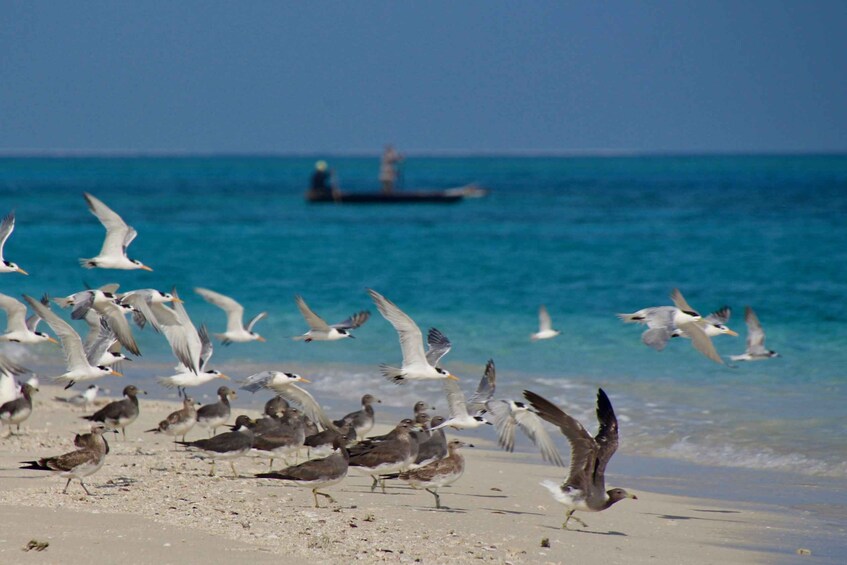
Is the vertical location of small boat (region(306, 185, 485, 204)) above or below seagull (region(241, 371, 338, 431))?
above

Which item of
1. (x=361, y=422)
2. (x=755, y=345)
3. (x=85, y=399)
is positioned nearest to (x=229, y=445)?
(x=361, y=422)

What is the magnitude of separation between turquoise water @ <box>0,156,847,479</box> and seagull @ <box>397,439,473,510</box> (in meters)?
3.58

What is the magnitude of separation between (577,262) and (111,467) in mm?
27047

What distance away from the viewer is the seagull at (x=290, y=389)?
510 inches

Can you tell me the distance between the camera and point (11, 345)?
20.4m

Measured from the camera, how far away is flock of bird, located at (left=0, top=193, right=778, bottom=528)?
31.8 feet

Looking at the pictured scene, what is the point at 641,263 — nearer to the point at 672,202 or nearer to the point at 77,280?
the point at 77,280

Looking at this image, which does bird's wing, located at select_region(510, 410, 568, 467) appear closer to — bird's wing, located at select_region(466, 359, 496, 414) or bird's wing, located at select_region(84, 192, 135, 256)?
bird's wing, located at select_region(466, 359, 496, 414)

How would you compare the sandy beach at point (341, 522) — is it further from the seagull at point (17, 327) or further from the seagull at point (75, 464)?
the seagull at point (17, 327)

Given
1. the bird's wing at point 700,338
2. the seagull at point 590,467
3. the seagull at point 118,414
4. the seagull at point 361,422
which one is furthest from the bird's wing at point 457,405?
the seagull at point 118,414

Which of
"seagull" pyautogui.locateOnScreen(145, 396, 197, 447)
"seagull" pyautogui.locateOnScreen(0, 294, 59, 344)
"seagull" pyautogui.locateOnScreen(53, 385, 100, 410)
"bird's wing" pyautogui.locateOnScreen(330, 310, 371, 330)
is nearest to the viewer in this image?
"seagull" pyautogui.locateOnScreen(145, 396, 197, 447)

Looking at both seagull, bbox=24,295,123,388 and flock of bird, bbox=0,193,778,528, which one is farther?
seagull, bbox=24,295,123,388

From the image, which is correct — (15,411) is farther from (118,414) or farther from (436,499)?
(436,499)

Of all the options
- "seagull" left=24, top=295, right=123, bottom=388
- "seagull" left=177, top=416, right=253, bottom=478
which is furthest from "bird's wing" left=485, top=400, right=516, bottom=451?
"seagull" left=24, top=295, right=123, bottom=388
